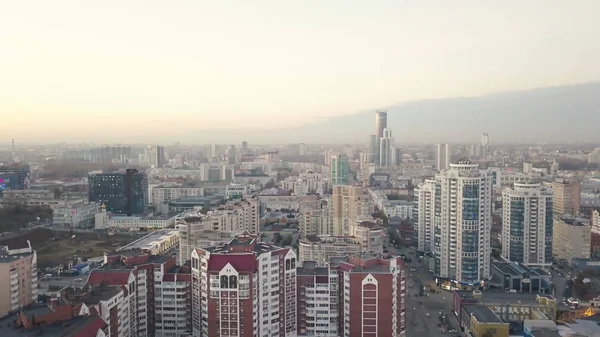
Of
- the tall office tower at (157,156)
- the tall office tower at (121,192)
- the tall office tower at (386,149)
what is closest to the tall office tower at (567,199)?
the tall office tower at (121,192)

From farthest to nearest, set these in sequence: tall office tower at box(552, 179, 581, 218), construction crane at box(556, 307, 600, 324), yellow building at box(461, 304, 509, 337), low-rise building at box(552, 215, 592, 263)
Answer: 1. tall office tower at box(552, 179, 581, 218)
2. low-rise building at box(552, 215, 592, 263)
3. construction crane at box(556, 307, 600, 324)
4. yellow building at box(461, 304, 509, 337)

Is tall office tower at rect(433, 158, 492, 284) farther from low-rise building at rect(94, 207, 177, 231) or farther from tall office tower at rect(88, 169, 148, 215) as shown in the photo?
tall office tower at rect(88, 169, 148, 215)

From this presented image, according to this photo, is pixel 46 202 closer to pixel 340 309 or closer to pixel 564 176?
pixel 340 309

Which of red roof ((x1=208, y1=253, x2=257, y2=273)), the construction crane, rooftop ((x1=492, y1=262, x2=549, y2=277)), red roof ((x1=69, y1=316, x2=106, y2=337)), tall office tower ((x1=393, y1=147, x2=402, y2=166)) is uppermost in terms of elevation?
tall office tower ((x1=393, y1=147, x2=402, y2=166))

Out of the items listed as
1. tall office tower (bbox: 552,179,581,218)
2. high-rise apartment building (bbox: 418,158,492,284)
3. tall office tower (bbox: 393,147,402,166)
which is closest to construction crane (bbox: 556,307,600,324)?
high-rise apartment building (bbox: 418,158,492,284)

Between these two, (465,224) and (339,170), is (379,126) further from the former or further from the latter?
(465,224)

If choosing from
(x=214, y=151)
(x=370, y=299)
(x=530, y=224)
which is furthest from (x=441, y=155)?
(x=214, y=151)

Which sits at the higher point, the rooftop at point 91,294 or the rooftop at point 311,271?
the rooftop at point 91,294

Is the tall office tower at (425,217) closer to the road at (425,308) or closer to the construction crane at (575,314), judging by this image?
the road at (425,308)
